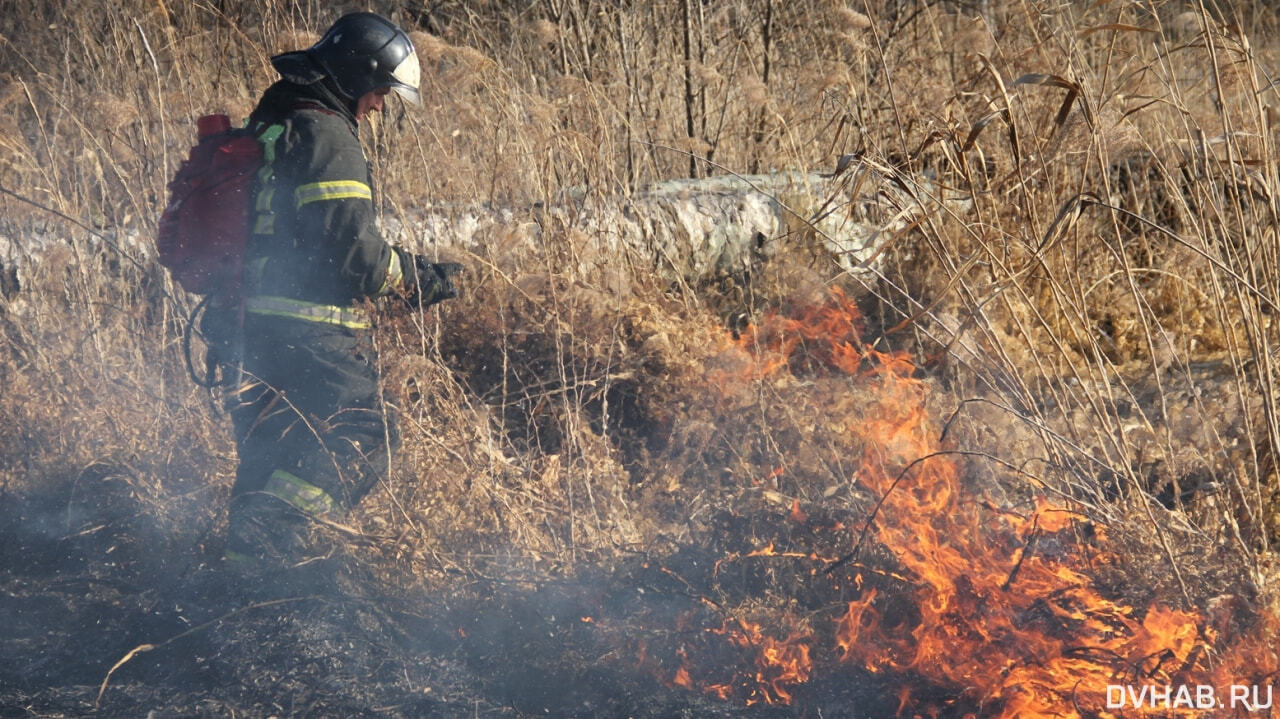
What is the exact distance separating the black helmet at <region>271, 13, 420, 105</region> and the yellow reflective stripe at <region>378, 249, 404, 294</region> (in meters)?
0.60

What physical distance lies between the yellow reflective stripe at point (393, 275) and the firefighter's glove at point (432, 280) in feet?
0.23

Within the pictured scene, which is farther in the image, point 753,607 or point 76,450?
point 76,450

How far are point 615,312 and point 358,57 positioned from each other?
4.89ft

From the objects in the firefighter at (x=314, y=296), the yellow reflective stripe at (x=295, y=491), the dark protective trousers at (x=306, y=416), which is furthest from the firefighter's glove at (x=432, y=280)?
the yellow reflective stripe at (x=295, y=491)

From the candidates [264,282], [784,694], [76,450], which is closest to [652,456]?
A: [784,694]

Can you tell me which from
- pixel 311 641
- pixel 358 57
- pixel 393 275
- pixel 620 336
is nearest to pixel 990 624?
pixel 620 336

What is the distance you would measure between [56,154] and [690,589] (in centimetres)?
391

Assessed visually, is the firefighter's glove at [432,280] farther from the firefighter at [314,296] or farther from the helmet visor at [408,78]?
the helmet visor at [408,78]

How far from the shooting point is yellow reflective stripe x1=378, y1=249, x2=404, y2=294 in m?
3.22

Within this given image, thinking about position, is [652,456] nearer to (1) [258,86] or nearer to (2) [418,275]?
(2) [418,275]

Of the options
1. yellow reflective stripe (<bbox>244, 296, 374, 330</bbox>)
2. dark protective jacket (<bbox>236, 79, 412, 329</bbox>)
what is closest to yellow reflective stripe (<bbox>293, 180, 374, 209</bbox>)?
dark protective jacket (<bbox>236, 79, 412, 329</bbox>)

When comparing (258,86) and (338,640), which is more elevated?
(258,86)

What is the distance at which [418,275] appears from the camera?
3348mm

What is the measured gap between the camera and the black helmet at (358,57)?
10.4 feet
